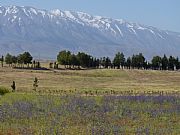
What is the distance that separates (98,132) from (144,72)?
139018mm

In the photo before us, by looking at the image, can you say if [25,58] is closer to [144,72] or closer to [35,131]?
[144,72]

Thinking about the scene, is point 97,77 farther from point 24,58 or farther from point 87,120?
point 87,120

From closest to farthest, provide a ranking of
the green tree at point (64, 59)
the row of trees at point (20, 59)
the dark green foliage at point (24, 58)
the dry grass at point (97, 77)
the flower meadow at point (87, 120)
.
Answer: the flower meadow at point (87, 120)
the dry grass at point (97, 77)
the dark green foliage at point (24, 58)
the row of trees at point (20, 59)
the green tree at point (64, 59)

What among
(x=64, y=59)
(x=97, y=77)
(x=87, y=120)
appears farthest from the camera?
(x=64, y=59)

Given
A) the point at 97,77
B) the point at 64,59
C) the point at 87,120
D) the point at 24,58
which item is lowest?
the point at 97,77

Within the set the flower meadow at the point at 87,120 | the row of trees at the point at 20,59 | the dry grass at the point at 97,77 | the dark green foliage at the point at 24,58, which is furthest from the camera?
the row of trees at the point at 20,59

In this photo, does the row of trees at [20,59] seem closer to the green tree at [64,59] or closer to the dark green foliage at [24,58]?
the dark green foliage at [24,58]

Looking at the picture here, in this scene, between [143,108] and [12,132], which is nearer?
[12,132]

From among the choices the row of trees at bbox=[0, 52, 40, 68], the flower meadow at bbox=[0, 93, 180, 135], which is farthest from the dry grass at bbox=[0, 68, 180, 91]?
the flower meadow at bbox=[0, 93, 180, 135]

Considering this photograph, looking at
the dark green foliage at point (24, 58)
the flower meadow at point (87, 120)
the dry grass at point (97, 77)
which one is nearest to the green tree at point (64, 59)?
the dark green foliage at point (24, 58)

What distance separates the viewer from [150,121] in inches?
1067

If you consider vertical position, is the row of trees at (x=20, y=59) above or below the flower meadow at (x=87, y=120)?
above

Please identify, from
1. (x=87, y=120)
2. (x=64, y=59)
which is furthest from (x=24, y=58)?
(x=87, y=120)

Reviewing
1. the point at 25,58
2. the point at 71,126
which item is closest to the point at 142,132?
the point at 71,126
